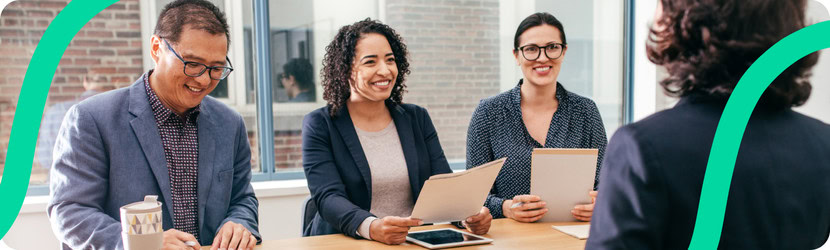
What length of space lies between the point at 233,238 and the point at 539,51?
1.40m

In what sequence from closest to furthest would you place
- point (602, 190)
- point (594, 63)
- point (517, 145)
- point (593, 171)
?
point (602, 190)
point (593, 171)
point (517, 145)
point (594, 63)

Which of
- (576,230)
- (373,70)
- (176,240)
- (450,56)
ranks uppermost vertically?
(450,56)

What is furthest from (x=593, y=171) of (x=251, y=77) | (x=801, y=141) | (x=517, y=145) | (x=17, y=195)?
(x=251, y=77)

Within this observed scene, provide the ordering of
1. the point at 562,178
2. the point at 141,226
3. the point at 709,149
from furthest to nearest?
the point at 562,178
the point at 141,226
the point at 709,149

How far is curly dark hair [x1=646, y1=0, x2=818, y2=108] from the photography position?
91 centimetres

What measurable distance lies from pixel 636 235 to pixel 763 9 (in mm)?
388

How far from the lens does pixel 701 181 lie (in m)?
0.87

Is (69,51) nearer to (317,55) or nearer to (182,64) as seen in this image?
(317,55)

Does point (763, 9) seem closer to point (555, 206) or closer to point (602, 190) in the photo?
point (602, 190)

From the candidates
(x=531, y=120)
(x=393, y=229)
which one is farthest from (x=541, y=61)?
(x=393, y=229)

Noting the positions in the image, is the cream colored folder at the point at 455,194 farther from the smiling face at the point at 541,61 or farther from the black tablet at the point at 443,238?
the smiling face at the point at 541,61

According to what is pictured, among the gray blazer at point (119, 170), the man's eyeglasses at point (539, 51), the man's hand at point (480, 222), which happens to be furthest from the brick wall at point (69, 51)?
the man's hand at point (480, 222)

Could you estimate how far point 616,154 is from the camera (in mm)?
925

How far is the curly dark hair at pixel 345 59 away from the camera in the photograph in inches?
92.0
